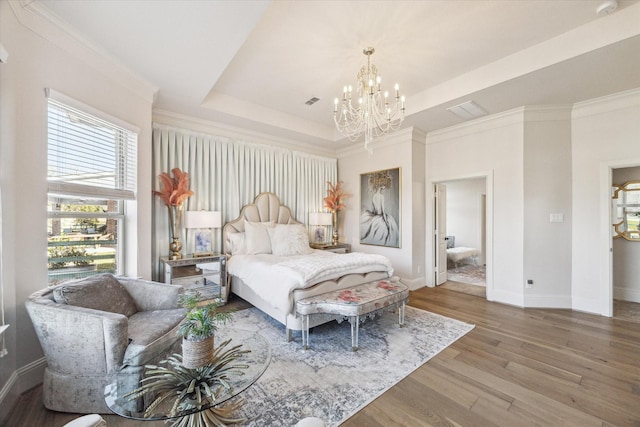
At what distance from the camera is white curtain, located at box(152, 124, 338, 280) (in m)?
3.86

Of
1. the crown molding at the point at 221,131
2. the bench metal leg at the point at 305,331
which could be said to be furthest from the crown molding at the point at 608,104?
the bench metal leg at the point at 305,331

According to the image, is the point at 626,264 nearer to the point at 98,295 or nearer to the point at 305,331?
the point at 305,331

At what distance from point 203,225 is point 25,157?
2095 millimetres

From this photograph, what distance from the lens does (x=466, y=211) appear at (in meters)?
8.06

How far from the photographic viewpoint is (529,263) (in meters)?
3.88

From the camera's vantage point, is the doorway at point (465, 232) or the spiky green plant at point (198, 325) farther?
the doorway at point (465, 232)

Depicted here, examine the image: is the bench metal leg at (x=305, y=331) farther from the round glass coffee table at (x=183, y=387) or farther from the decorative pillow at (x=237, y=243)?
the decorative pillow at (x=237, y=243)

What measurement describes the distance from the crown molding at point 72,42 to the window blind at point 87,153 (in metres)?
0.45

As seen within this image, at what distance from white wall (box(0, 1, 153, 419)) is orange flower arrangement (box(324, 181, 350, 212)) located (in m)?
4.21

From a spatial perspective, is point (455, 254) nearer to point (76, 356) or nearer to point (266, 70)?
point (266, 70)

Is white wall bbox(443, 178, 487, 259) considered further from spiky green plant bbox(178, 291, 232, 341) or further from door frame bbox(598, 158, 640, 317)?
spiky green plant bbox(178, 291, 232, 341)

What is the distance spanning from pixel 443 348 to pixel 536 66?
10.4 feet

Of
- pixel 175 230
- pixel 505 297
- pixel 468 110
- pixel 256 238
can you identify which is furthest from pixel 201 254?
pixel 505 297

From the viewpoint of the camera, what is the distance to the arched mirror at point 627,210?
4.11 m
